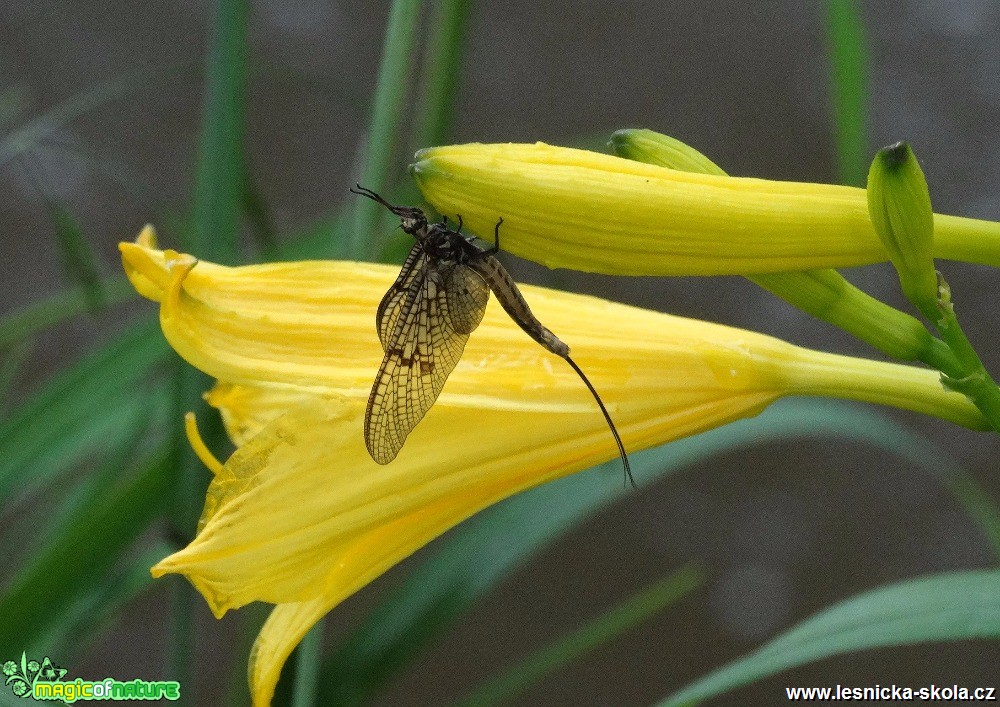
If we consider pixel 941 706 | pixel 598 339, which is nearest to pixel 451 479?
pixel 598 339

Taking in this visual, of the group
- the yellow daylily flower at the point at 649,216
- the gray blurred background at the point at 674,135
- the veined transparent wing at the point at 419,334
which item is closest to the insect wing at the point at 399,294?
the veined transparent wing at the point at 419,334

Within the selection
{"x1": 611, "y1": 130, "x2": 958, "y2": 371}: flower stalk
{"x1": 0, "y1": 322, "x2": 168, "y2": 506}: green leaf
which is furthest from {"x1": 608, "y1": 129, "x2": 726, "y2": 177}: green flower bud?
{"x1": 0, "y1": 322, "x2": 168, "y2": 506}: green leaf

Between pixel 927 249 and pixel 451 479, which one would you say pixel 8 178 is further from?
pixel 927 249

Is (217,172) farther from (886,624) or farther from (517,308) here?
(886,624)

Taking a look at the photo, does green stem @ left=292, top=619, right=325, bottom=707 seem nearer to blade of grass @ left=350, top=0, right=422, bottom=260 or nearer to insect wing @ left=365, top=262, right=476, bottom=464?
insect wing @ left=365, top=262, right=476, bottom=464

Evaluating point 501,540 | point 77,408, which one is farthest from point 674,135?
point 77,408

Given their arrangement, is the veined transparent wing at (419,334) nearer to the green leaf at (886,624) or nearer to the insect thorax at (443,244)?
the insect thorax at (443,244)
